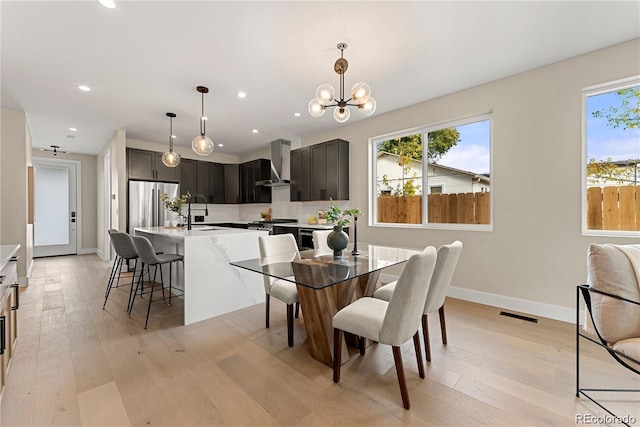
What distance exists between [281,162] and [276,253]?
339 cm

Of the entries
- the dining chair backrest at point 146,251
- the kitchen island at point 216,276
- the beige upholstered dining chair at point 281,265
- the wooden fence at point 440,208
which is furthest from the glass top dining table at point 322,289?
the wooden fence at point 440,208

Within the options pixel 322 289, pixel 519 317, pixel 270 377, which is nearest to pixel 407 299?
pixel 322 289

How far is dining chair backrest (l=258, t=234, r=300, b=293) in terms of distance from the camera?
6.91 ft

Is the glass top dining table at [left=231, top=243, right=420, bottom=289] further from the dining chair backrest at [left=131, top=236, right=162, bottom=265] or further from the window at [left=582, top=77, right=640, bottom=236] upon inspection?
the window at [left=582, top=77, right=640, bottom=236]

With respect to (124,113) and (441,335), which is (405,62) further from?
(124,113)

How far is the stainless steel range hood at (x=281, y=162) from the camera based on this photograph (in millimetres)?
5625

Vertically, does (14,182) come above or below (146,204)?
above

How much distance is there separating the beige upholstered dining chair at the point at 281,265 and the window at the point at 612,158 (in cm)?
288

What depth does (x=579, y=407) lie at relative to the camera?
1.56 meters

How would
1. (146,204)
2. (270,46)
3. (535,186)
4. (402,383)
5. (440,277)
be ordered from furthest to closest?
(146,204)
(535,186)
(270,46)
(440,277)
(402,383)

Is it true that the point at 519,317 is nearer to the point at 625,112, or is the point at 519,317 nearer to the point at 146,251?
the point at 625,112

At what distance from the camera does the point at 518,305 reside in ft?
9.81

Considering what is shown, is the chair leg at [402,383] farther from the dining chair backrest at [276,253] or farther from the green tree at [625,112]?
the green tree at [625,112]

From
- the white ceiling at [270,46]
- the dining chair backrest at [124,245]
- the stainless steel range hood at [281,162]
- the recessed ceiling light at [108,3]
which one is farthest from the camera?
the stainless steel range hood at [281,162]
